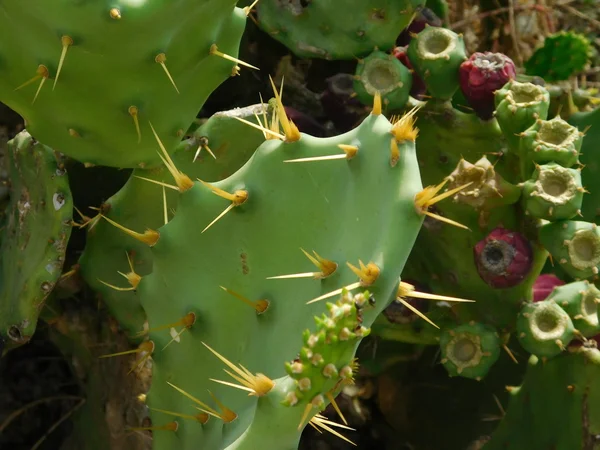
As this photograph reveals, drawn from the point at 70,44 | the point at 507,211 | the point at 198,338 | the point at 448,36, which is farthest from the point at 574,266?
the point at 70,44

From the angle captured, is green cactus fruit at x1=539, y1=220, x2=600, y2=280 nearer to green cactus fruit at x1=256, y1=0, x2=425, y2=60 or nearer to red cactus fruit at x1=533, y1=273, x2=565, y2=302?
red cactus fruit at x1=533, y1=273, x2=565, y2=302

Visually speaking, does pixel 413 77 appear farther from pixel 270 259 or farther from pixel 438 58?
pixel 270 259

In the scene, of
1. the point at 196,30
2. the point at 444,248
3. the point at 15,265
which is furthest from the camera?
the point at 444,248

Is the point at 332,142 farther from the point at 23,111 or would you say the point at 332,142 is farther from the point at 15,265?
the point at 15,265

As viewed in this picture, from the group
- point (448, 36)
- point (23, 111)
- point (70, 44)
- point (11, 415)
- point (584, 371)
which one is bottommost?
Answer: point (11, 415)

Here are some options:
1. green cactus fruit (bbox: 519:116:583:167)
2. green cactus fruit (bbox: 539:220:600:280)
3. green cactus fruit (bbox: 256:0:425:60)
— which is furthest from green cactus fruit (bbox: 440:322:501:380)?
green cactus fruit (bbox: 256:0:425:60)

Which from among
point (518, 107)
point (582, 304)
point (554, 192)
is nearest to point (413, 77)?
point (518, 107)
